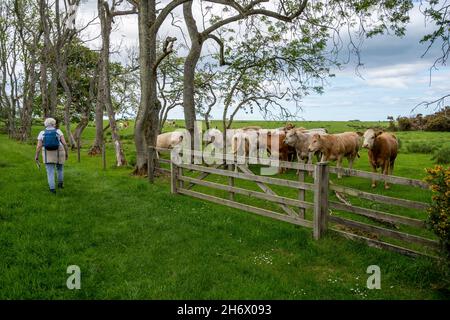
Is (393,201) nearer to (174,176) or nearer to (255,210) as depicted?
(255,210)

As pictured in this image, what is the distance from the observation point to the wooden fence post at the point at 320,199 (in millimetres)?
7961

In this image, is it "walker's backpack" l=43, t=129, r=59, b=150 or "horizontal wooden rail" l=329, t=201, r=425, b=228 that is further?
"walker's backpack" l=43, t=129, r=59, b=150

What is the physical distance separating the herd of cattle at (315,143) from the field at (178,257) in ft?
25.3

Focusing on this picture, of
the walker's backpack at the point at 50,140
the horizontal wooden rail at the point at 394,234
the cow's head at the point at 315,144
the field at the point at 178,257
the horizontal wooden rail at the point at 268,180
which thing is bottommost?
the field at the point at 178,257

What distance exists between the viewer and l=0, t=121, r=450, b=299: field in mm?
5805

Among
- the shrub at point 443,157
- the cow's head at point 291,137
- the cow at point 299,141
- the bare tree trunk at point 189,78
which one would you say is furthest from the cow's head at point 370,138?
the shrub at point 443,157

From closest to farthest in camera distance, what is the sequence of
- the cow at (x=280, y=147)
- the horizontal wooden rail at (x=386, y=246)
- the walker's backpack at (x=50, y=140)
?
the horizontal wooden rail at (x=386, y=246), the walker's backpack at (x=50, y=140), the cow at (x=280, y=147)

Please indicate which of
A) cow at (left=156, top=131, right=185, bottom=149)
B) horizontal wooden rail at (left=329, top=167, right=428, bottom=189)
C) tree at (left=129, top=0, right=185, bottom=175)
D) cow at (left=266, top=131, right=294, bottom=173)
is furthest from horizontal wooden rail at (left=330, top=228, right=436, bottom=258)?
cow at (left=156, top=131, right=185, bottom=149)

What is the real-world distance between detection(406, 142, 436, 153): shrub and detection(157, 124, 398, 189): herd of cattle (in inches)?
557

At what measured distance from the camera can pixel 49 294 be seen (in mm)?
5621

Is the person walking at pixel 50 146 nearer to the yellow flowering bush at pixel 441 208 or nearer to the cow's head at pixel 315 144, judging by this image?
the yellow flowering bush at pixel 441 208

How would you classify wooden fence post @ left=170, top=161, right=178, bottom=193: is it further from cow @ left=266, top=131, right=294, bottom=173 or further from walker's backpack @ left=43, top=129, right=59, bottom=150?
cow @ left=266, top=131, right=294, bottom=173

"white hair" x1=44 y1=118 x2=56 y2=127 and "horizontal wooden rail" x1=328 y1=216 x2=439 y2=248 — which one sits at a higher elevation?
"white hair" x1=44 y1=118 x2=56 y2=127
